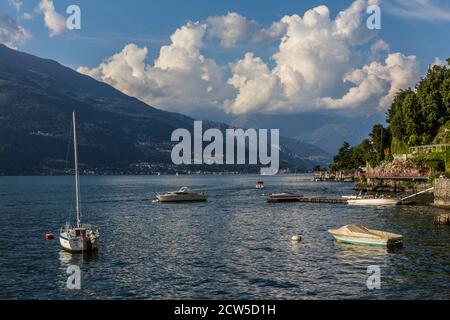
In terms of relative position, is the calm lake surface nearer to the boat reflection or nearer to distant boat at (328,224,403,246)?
the boat reflection

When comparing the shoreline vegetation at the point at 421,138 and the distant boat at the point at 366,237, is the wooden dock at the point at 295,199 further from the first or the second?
the distant boat at the point at 366,237

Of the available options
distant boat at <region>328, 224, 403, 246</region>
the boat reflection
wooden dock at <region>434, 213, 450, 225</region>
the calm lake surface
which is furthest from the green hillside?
the boat reflection

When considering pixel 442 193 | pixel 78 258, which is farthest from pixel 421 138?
pixel 78 258

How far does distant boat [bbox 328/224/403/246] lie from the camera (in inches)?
2282

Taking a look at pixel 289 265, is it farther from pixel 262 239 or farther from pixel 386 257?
pixel 262 239

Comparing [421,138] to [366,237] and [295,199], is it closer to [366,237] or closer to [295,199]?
[295,199]

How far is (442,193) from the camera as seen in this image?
10212 cm

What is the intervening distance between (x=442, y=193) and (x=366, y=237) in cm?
Answer: 5112

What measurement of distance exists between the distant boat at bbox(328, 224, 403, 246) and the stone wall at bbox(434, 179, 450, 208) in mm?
48433

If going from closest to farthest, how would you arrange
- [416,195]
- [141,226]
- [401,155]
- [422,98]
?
[141,226], [416,195], [422,98], [401,155]

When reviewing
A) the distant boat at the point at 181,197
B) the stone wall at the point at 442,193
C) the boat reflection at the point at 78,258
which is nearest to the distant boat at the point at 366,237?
the boat reflection at the point at 78,258
